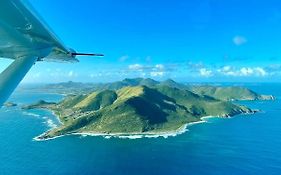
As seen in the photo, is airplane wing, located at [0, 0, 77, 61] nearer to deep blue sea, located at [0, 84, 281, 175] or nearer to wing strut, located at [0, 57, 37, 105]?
wing strut, located at [0, 57, 37, 105]

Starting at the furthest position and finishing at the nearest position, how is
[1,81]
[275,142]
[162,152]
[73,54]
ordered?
[275,142] < [162,152] < [73,54] < [1,81]

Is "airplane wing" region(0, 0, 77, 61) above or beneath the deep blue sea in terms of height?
above

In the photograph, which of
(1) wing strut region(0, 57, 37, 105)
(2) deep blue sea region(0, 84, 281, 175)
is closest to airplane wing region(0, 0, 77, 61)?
(1) wing strut region(0, 57, 37, 105)

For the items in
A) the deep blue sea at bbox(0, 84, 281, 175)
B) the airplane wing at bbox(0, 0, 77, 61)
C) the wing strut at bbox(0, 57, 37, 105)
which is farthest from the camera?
the deep blue sea at bbox(0, 84, 281, 175)

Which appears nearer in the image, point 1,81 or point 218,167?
point 1,81

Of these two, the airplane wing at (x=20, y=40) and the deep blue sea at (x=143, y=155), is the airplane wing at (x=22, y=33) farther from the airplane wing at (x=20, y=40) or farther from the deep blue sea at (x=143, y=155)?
the deep blue sea at (x=143, y=155)

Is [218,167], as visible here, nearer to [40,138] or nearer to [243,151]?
[243,151]

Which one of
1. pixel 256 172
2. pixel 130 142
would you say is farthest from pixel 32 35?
pixel 130 142
